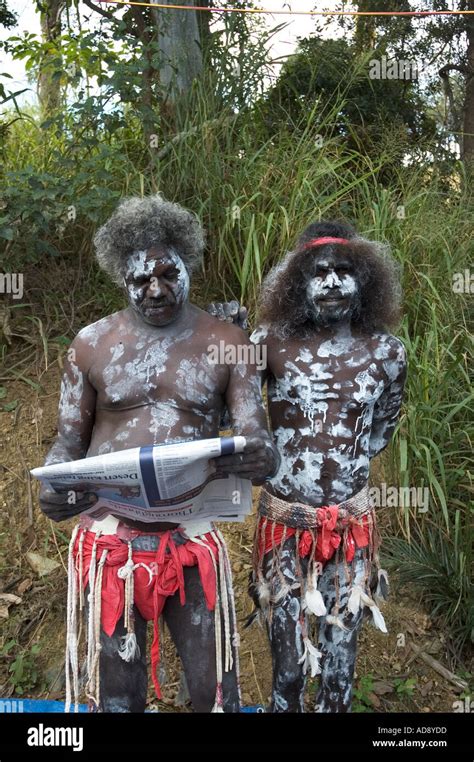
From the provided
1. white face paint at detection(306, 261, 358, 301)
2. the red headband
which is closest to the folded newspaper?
white face paint at detection(306, 261, 358, 301)

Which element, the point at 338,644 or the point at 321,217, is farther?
the point at 321,217

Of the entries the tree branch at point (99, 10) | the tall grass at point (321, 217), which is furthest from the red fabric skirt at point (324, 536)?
the tree branch at point (99, 10)

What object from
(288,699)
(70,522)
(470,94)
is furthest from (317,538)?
(470,94)

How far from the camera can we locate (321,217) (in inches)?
183

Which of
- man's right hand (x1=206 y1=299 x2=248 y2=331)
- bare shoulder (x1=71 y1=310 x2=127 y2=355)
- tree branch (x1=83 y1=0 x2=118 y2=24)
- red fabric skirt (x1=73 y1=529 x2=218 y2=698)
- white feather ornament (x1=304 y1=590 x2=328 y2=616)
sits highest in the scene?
tree branch (x1=83 y1=0 x2=118 y2=24)

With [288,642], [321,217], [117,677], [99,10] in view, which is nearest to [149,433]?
[117,677]

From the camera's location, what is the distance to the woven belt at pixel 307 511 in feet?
8.52

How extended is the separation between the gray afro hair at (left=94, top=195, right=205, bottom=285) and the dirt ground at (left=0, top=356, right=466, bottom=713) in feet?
6.30

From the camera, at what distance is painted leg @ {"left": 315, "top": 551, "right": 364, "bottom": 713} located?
2656 millimetres

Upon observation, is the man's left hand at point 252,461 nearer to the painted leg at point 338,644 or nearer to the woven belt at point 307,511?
the woven belt at point 307,511

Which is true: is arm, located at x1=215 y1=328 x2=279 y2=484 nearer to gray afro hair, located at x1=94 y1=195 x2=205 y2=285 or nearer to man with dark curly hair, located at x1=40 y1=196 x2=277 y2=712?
man with dark curly hair, located at x1=40 y1=196 x2=277 y2=712

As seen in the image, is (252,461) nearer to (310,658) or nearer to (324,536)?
(324,536)

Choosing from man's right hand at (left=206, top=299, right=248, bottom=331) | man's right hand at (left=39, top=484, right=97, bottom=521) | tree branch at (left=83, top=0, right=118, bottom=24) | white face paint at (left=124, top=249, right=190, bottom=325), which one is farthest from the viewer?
tree branch at (left=83, top=0, right=118, bottom=24)

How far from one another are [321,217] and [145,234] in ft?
8.14
